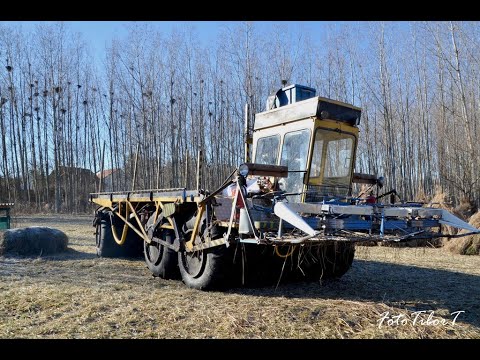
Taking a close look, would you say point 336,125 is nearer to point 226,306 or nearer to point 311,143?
point 311,143

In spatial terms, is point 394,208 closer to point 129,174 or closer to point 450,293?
point 450,293

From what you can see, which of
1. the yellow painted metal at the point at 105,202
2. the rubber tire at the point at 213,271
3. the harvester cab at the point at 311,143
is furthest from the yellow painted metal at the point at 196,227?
the yellow painted metal at the point at 105,202

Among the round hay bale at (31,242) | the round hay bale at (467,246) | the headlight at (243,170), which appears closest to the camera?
the headlight at (243,170)

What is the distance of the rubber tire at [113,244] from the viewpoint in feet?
33.4

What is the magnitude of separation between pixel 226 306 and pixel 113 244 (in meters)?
5.52

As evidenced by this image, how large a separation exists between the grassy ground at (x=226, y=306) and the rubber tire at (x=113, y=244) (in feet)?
4.85

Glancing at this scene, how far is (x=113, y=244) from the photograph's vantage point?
1018cm

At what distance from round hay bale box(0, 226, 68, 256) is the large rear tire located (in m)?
3.57

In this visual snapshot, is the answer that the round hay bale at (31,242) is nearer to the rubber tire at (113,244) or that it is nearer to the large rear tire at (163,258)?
the rubber tire at (113,244)

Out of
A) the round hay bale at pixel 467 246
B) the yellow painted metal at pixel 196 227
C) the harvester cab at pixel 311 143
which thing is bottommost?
the round hay bale at pixel 467 246

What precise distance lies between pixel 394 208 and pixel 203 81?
22.2 m

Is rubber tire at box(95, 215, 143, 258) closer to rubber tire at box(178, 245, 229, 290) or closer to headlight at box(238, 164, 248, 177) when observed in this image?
rubber tire at box(178, 245, 229, 290)
